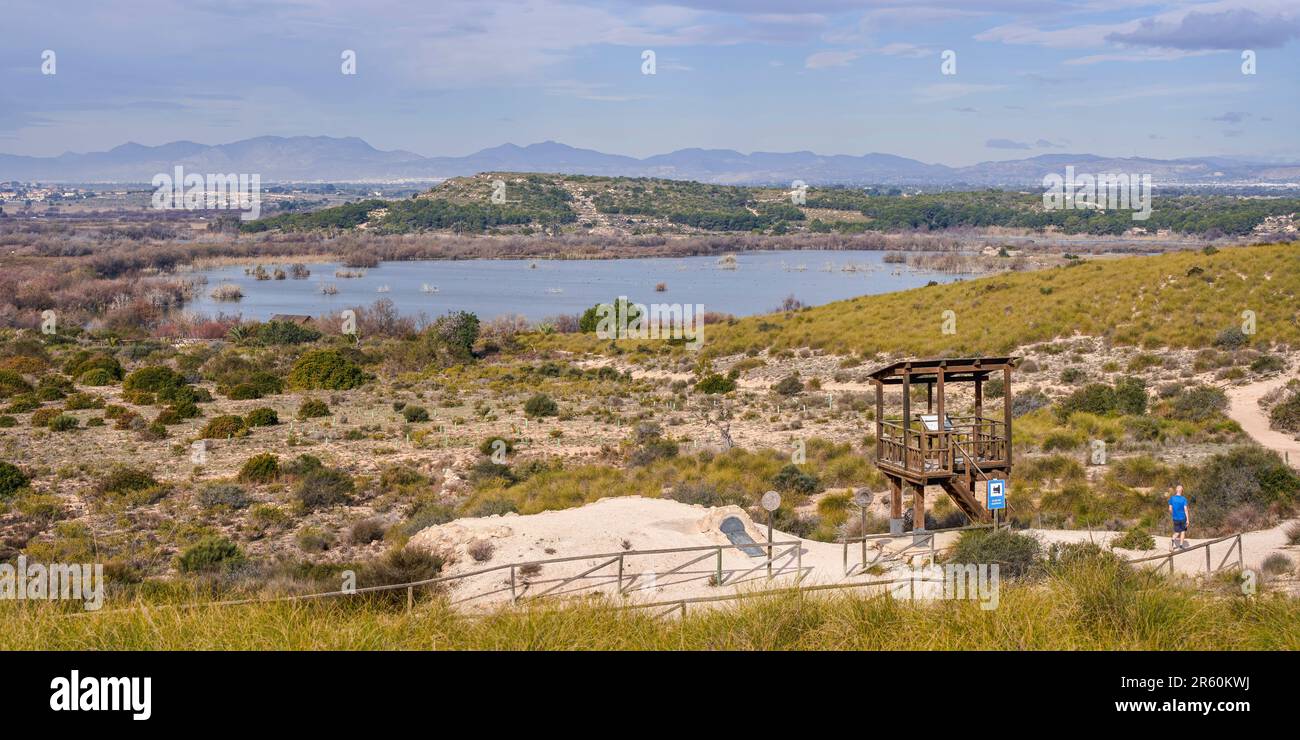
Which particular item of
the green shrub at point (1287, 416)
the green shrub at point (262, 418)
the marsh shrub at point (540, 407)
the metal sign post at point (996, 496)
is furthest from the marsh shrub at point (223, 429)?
the green shrub at point (1287, 416)

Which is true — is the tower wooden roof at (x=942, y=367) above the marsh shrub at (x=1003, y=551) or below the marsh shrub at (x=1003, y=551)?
above

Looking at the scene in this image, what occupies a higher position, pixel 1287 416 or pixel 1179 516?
pixel 1287 416

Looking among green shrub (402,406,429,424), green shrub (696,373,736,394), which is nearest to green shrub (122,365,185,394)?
green shrub (402,406,429,424)

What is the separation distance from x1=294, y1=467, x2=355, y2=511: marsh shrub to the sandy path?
18.0m

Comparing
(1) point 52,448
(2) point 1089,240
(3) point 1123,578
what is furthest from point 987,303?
(2) point 1089,240

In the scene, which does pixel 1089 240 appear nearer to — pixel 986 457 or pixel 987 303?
pixel 987 303

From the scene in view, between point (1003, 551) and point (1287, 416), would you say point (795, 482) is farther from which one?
point (1287, 416)

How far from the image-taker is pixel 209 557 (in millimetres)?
16016

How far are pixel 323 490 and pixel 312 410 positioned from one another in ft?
38.5

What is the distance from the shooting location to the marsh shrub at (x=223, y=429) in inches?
1097

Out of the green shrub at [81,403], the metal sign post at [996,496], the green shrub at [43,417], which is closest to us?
the metal sign post at [996,496]

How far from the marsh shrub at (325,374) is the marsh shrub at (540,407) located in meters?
9.41

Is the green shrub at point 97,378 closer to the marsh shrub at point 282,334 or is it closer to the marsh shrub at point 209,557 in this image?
the marsh shrub at point 282,334

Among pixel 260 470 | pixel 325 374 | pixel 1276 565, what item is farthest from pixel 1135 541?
pixel 325 374
